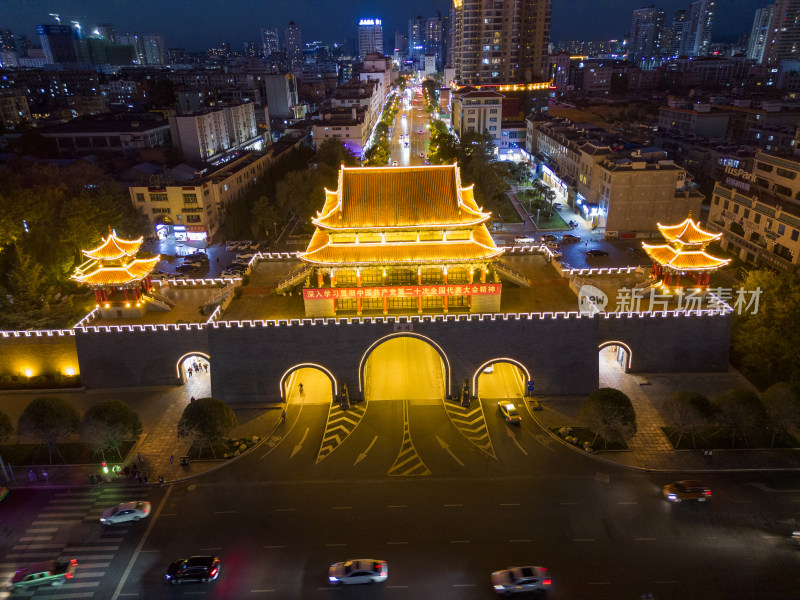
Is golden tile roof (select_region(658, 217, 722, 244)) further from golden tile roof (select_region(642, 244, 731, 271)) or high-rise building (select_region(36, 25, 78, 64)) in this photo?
high-rise building (select_region(36, 25, 78, 64))

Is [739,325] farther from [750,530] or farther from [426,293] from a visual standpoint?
[426,293]

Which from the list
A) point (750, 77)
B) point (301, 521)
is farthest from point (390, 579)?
point (750, 77)

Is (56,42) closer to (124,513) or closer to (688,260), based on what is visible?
(124,513)

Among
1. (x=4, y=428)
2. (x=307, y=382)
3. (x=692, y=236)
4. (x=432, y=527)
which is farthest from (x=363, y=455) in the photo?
(x=692, y=236)

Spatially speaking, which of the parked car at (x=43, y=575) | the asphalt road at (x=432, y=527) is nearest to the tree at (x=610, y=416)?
the asphalt road at (x=432, y=527)

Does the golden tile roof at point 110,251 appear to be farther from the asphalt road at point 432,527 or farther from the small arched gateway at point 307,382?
the asphalt road at point 432,527

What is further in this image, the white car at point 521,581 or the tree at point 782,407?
the tree at point 782,407
